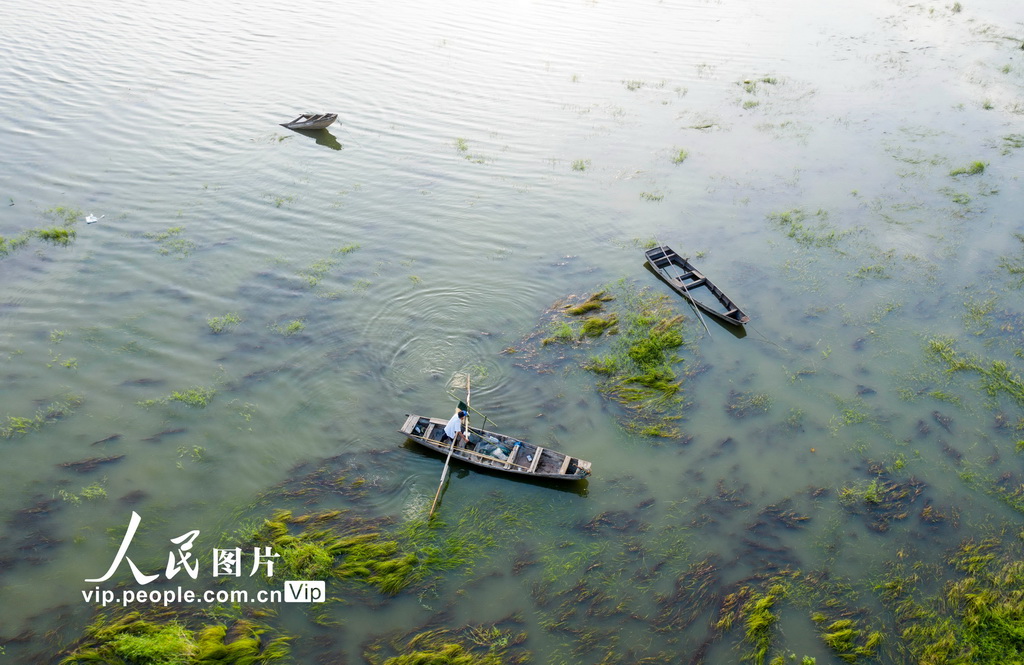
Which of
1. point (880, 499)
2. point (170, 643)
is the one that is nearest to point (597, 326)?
point (880, 499)

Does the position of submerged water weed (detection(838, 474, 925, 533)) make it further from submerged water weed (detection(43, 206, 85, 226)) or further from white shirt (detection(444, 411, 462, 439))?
submerged water weed (detection(43, 206, 85, 226))

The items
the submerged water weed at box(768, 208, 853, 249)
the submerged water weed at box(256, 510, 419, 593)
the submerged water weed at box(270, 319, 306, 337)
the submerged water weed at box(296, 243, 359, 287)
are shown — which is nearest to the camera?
the submerged water weed at box(256, 510, 419, 593)

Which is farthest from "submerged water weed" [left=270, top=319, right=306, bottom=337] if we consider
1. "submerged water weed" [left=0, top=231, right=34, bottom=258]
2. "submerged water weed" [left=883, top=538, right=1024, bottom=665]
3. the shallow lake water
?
"submerged water weed" [left=883, top=538, right=1024, bottom=665]

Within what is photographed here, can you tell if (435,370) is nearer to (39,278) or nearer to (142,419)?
(142,419)

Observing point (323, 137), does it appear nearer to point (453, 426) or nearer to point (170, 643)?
point (453, 426)

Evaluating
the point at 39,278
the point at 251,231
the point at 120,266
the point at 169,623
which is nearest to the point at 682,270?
the point at 251,231

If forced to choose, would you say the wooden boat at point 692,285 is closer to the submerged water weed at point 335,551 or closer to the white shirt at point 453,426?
the white shirt at point 453,426
